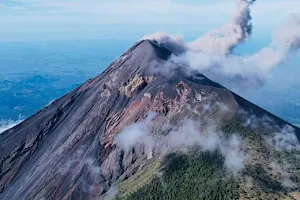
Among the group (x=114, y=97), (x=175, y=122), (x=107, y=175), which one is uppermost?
(x=114, y=97)

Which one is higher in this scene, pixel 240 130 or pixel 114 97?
pixel 114 97

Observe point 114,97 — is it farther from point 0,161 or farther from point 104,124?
point 0,161

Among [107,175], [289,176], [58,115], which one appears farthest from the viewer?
[58,115]

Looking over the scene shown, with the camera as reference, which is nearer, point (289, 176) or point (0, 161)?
point (289, 176)

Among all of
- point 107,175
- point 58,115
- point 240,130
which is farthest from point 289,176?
point 58,115

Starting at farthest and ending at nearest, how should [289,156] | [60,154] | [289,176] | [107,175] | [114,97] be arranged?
[114,97] → [60,154] → [107,175] → [289,156] → [289,176]

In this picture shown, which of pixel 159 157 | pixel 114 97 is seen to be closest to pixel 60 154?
pixel 114 97
